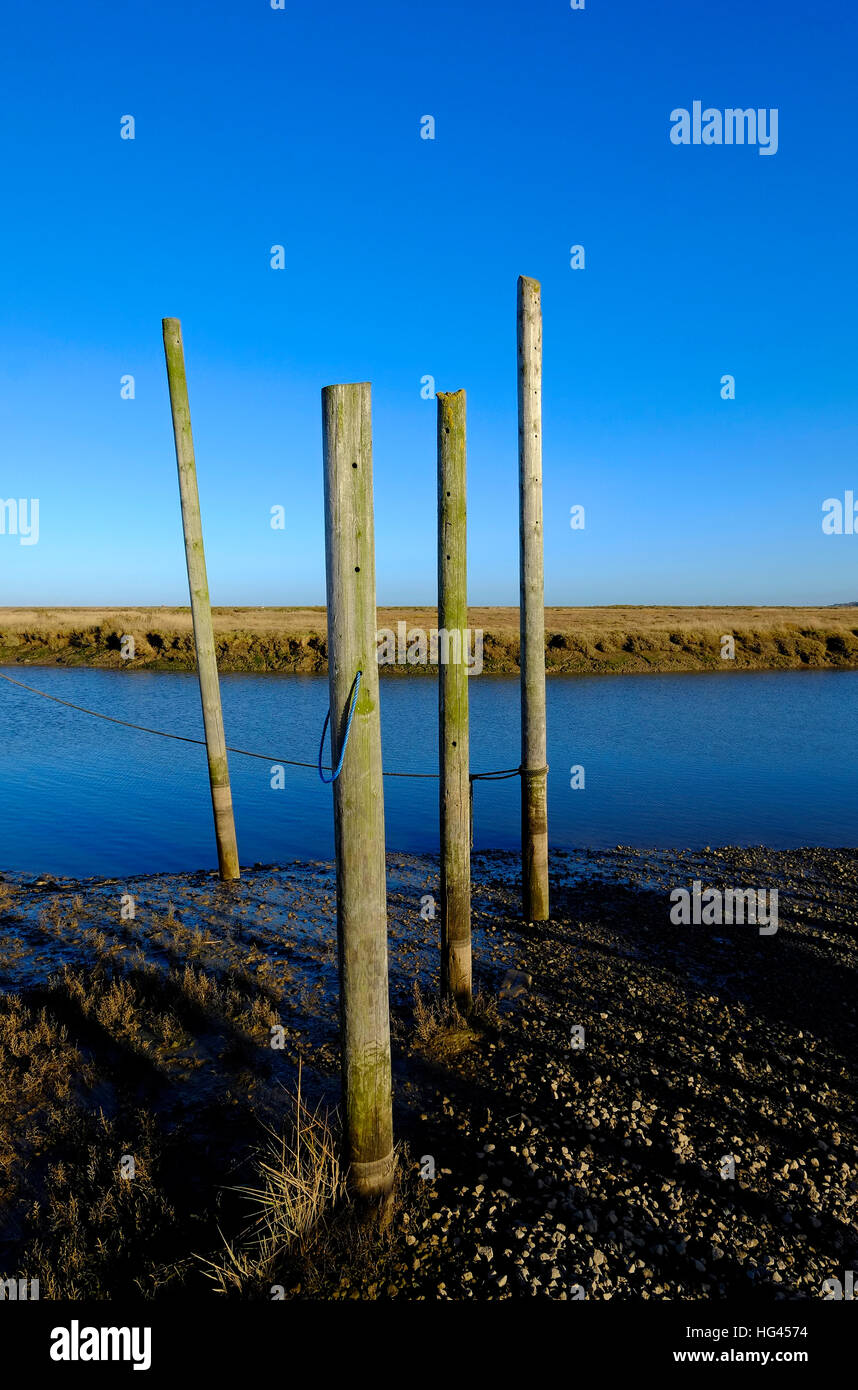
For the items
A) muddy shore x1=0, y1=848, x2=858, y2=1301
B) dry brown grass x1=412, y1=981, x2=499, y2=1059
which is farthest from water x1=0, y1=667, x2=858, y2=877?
dry brown grass x1=412, y1=981, x2=499, y2=1059

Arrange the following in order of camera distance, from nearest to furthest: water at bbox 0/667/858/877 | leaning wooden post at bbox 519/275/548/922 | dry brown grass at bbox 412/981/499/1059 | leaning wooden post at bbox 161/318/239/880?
dry brown grass at bbox 412/981/499/1059 → leaning wooden post at bbox 519/275/548/922 → leaning wooden post at bbox 161/318/239/880 → water at bbox 0/667/858/877

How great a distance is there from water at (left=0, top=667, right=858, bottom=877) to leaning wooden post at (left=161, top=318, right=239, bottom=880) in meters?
1.20

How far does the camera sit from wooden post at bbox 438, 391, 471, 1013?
6934mm

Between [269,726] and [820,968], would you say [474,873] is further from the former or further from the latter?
[269,726]

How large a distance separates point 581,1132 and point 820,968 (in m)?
4.52

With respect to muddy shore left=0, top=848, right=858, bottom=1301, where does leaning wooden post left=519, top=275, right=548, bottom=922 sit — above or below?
above

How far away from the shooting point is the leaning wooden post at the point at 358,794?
404 cm

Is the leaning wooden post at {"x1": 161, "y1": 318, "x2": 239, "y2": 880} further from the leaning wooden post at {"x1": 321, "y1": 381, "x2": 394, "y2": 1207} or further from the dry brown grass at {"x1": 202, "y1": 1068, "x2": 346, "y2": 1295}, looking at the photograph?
the dry brown grass at {"x1": 202, "y1": 1068, "x2": 346, "y2": 1295}

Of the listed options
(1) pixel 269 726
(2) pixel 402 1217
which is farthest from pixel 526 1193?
(1) pixel 269 726

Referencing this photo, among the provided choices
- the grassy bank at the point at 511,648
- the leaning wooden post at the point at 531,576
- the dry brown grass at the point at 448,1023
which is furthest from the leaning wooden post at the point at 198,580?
the grassy bank at the point at 511,648

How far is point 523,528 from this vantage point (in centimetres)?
855

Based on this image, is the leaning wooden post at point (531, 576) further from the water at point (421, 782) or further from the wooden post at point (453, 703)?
the water at point (421, 782)

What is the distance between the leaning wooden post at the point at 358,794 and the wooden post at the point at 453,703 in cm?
269
